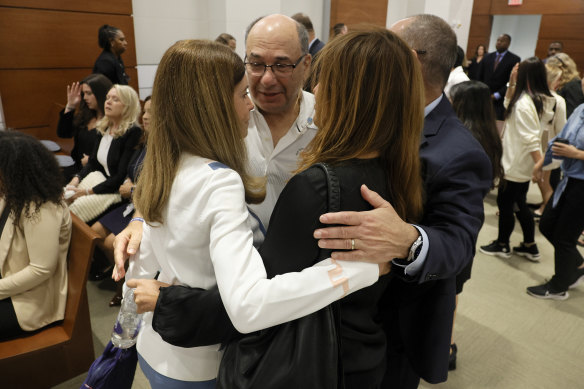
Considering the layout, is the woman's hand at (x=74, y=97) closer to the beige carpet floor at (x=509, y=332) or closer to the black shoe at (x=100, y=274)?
the black shoe at (x=100, y=274)

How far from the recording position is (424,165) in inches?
49.3

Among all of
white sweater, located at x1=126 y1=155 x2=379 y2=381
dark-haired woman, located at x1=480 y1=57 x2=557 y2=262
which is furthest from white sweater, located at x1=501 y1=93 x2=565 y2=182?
white sweater, located at x1=126 y1=155 x2=379 y2=381

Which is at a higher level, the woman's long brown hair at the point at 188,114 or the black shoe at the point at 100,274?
the woman's long brown hair at the point at 188,114

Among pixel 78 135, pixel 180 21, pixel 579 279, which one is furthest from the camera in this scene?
pixel 180 21

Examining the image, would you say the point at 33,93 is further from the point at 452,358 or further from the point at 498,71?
the point at 498,71

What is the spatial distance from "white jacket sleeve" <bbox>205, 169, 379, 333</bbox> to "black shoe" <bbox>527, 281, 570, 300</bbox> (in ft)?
9.60

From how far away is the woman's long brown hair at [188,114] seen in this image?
3.48ft

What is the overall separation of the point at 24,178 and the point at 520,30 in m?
11.6

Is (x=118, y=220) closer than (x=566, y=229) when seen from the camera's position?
No

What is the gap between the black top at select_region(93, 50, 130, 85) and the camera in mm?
4795

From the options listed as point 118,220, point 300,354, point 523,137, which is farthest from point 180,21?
point 300,354

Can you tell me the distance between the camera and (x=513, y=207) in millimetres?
3781

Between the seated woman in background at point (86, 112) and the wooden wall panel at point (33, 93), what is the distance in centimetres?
129

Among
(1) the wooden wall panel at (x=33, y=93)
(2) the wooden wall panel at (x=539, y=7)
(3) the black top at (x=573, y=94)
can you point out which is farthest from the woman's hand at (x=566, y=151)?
(2) the wooden wall panel at (x=539, y=7)
